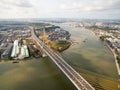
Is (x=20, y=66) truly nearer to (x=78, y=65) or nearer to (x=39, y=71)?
(x=39, y=71)

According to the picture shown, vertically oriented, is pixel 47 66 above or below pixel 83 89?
below

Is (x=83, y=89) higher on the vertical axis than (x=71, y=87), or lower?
higher

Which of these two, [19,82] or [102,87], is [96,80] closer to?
[102,87]

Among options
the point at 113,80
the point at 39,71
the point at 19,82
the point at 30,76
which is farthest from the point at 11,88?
the point at 113,80

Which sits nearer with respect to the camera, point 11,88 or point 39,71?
point 11,88

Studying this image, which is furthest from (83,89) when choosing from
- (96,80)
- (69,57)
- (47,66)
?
(69,57)

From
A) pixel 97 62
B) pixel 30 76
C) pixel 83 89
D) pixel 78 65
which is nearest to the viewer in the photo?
pixel 83 89

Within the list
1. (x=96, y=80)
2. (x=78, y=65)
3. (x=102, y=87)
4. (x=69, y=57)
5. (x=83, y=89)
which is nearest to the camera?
(x=83, y=89)

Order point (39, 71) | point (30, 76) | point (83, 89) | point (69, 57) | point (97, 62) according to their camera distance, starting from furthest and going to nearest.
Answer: point (69, 57)
point (97, 62)
point (39, 71)
point (30, 76)
point (83, 89)

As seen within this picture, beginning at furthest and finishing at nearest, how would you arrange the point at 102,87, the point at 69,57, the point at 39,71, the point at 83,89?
the point at 69,57
the point at 39,71
the point at 102,87
the point at 83,89
